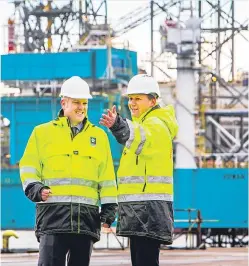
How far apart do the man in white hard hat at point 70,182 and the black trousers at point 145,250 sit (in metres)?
0.28

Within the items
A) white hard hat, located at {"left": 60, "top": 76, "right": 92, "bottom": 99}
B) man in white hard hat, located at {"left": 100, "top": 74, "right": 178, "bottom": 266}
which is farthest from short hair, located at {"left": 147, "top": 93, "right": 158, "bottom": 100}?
white hard hat, located at {"left": 60, "top": 76, "right": 92, "bottom": 99}

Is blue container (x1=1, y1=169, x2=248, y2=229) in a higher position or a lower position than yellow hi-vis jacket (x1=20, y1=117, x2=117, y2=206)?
lower

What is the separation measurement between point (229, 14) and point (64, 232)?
38.4m

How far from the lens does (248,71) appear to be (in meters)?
47.1

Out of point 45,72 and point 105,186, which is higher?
point 45,72

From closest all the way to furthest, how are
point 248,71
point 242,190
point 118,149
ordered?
point 242,190
point 118,149
point 248,71

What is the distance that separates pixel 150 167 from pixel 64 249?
90 centimetres

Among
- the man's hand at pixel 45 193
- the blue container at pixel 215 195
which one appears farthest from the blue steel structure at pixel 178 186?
the man's hand at pixel 45 193

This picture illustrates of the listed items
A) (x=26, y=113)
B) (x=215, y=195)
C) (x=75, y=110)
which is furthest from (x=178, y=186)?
(x=75, y=110)

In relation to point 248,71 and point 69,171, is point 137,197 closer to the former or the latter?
point 69,171

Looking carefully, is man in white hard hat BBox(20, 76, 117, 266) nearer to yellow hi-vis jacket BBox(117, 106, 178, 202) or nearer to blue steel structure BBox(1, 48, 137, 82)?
yellow hi-vis jacket BBox(117, 106, 178, 202)

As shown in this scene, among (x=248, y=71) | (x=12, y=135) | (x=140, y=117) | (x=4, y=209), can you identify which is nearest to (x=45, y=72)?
(x=12, y=135)

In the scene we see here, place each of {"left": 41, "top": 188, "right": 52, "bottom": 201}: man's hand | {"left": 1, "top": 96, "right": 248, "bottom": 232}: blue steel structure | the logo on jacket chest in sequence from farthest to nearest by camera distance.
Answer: {"left": 1, "top": 96, "right": 248, "bottom": 232}: blue steel structure, the logo on jacket chest, {"left": 41, "top": 188, "right": 52, "bottom": 201}: man's hand

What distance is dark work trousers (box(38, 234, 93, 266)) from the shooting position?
8125 mm
